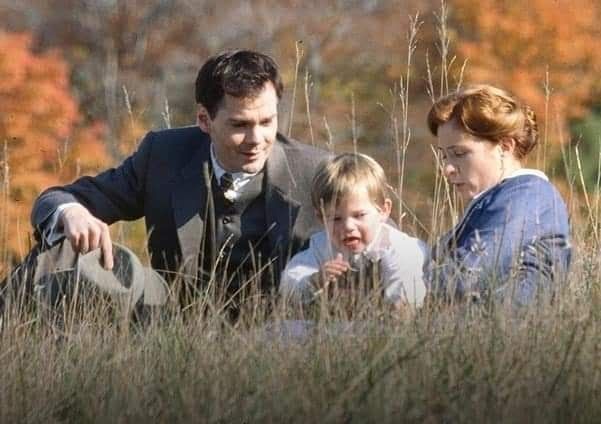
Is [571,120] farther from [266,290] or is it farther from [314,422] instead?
[314,422]

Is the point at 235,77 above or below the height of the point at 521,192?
above

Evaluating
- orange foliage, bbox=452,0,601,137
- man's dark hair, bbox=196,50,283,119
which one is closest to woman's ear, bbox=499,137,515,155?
man's dark hair, bbox=196,50,283,119

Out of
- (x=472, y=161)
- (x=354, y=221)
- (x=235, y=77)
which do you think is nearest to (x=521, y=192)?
(x=472, y=161)

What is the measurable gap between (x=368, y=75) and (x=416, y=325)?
62.3 ft

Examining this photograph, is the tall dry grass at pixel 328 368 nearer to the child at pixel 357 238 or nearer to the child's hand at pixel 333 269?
the child's hand at pixel 333 269

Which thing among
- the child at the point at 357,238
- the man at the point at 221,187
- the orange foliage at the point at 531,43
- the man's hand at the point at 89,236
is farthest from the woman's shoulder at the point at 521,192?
the orange foliage at the point at 531,43

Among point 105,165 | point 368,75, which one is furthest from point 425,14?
point 105,165

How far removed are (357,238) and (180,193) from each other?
89 cm

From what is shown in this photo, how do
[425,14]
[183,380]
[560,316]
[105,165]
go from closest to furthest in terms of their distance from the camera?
[183,380], [560,316], [105,165], [425,14]

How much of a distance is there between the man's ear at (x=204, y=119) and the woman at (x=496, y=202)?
0.78 m

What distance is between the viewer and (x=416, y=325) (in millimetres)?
3449

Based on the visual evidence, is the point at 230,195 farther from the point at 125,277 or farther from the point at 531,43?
the point at 531,43

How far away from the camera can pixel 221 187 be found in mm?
4809

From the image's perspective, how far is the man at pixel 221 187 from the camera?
464cm
